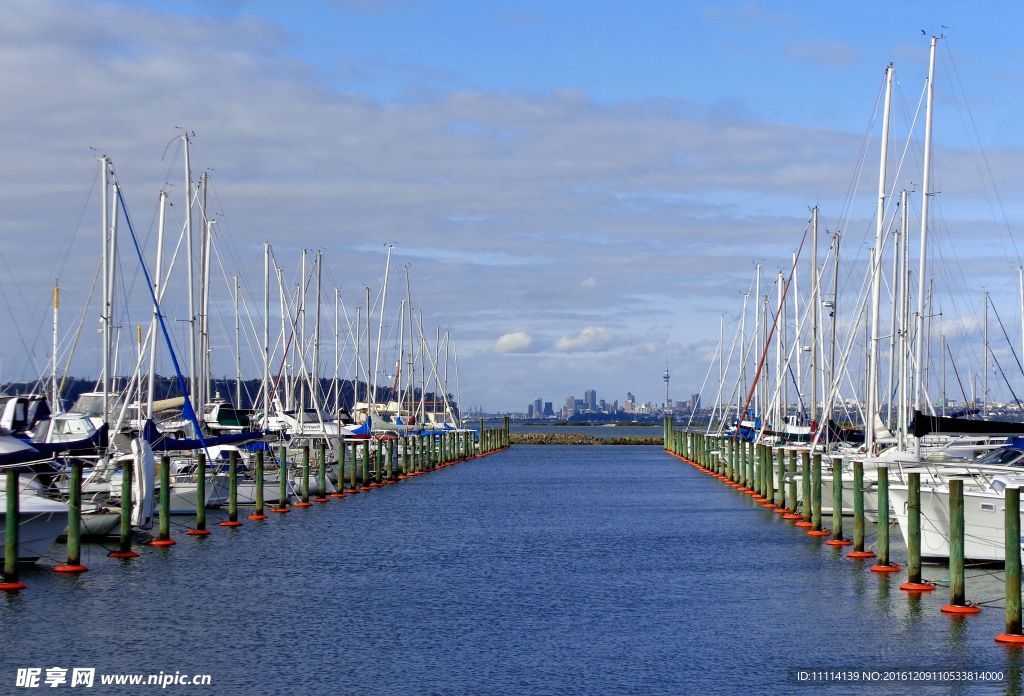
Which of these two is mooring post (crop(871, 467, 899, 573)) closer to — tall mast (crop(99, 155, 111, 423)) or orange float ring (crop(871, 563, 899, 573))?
orange float ring (crop(871, 563, 899, 573))

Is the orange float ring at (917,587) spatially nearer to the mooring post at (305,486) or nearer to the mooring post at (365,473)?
the mooring post at (305,486)

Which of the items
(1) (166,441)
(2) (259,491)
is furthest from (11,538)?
(2) (259,491)

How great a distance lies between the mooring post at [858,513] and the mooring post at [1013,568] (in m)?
10.5

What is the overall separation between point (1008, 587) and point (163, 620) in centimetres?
1495

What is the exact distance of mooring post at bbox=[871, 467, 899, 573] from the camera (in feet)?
97.8

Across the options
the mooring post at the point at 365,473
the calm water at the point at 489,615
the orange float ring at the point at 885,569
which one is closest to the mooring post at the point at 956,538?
the calm water at the point at 489,615

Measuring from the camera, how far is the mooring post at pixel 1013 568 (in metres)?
21.5

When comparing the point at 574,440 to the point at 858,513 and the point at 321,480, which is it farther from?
the point at 858,513

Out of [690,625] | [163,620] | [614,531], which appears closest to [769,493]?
[614,531]

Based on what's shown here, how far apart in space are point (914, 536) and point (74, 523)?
17879mm

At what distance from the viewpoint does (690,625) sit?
2547 centimetres

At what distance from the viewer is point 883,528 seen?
30703 millimetres

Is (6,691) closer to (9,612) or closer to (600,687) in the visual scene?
(9,612)

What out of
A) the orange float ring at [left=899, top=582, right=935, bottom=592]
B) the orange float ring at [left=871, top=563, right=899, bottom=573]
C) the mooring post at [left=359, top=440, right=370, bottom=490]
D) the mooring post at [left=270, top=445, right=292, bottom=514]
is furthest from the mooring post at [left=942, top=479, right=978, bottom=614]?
the mooring post at [left=359, top=440, right=370, bottom=490]
